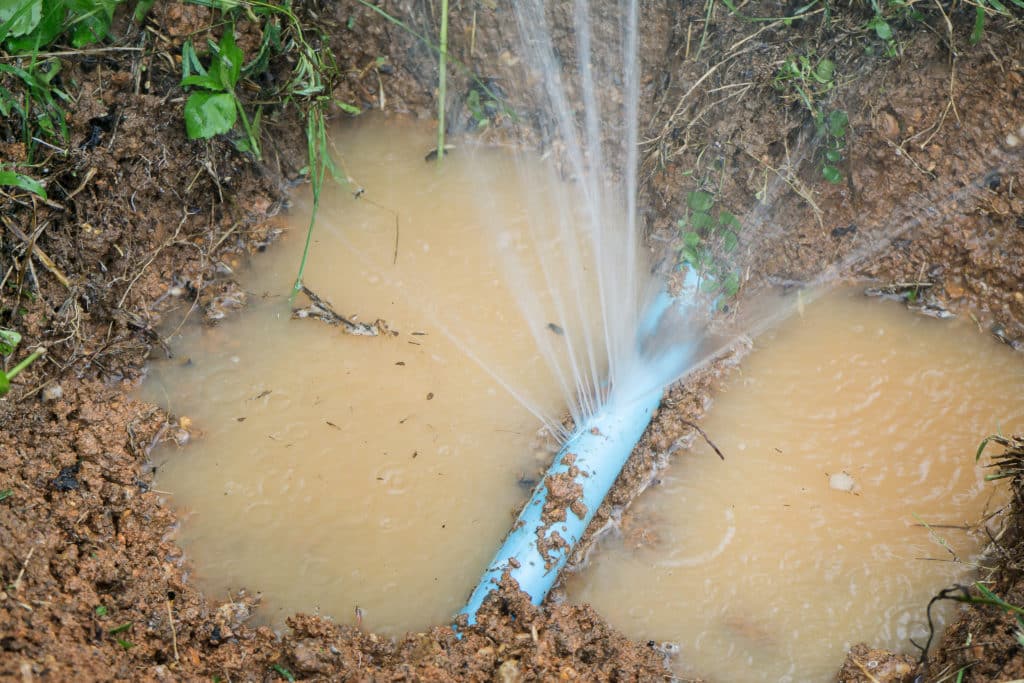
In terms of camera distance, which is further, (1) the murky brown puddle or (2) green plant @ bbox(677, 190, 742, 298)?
(2) green plant @ bbox(677, 190, 742, 298)

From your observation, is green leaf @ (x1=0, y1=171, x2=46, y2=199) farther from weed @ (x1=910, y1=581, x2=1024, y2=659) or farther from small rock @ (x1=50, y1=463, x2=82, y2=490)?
weed @ (x1=910, y1=581, x2=1024, y2=659)

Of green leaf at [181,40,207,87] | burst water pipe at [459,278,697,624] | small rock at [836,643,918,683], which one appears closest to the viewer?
small rock at [836,643,918,683]

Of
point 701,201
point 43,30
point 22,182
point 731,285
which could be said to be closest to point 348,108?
point 43,30

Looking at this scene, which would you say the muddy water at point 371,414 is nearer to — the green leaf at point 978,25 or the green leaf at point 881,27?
the green leaf at point 881,27

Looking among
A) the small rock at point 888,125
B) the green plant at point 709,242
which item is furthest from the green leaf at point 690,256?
the small rock at point 888,125

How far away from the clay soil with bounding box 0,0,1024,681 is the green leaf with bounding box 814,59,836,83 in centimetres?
5

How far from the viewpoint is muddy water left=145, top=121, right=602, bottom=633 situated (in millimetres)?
3031

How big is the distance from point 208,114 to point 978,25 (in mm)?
2985

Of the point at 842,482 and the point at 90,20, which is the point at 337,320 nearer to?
the point at 90,20

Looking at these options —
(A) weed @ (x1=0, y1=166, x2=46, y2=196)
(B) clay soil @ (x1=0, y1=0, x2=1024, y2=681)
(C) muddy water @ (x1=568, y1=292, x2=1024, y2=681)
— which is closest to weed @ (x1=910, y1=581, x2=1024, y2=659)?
(B) clay soil @ (x1=0, y1=0, x2=1024, y2=681)

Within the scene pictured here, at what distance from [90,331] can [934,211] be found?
11.5 ft

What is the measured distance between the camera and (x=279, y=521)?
3102mm

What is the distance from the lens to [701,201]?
3.61 meters

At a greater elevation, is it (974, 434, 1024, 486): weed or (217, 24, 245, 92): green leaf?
(217, 24, 245, 92): green leaf
